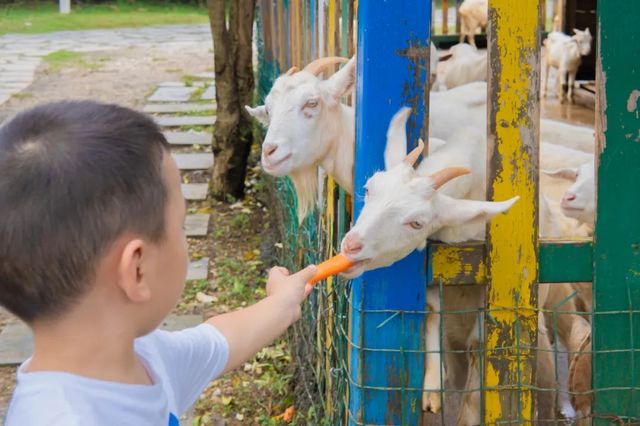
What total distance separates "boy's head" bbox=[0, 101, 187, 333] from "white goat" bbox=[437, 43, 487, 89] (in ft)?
15.1

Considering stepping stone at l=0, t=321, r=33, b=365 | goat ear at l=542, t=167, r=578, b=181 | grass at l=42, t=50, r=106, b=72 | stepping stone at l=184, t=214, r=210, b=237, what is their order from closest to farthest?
goat ear at l=542, t=167, r=578, b=181, stepping stone at l=0, t=321, r=33, b=365, stepping stone at l=184, t=214, r=210, b=237, grass at l=42, t=50, r=106, b=72

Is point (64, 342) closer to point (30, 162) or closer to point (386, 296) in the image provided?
point (30, 162)

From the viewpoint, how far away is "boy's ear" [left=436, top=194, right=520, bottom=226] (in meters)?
2.48

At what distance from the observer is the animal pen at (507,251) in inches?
101

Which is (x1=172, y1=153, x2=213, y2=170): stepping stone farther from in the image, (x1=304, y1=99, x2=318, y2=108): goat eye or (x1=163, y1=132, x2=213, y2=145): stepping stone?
(x1=304, y1=99, x2=318, y2=108): goat eye

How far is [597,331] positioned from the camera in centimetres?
275

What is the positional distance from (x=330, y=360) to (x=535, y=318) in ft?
2.88

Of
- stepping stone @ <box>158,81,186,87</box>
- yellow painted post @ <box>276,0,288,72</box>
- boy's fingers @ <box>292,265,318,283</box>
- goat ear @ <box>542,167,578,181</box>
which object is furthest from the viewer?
stepping stone @ <box>158,81,186,87</box>

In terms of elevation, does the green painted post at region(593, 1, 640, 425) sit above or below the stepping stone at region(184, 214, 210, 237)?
above

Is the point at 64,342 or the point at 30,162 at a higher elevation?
the point at 30,162

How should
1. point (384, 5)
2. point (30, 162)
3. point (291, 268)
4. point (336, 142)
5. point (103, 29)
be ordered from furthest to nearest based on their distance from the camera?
point (103, 29), point (291, 268), point (336, 142), point (384, 5), point (30, 162)

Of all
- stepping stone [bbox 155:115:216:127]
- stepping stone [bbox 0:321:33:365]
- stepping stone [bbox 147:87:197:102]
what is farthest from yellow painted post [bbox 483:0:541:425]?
stepping stone [bbox 147:87:197:102]

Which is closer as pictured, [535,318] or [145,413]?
[145,413]

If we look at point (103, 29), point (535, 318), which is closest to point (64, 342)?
point (535, 318)
